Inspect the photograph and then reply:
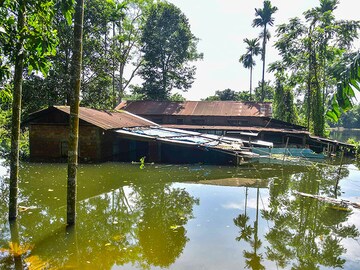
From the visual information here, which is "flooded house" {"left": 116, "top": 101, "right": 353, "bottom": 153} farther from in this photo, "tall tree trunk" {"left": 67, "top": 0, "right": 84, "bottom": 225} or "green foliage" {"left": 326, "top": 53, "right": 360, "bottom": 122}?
"green foliage" {"left": 326, "top": 53, "right": 360, "bottom": 122}

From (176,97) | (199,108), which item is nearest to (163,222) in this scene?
(199,108)

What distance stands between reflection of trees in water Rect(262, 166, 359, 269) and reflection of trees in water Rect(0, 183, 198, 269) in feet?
7.78

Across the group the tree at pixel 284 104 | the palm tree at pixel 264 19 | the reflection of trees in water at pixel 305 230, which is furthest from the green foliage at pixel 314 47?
the reflection of trees in water at pixel 305 230

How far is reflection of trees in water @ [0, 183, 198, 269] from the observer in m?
6.08

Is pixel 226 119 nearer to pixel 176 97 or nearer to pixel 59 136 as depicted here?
pixel 176 97

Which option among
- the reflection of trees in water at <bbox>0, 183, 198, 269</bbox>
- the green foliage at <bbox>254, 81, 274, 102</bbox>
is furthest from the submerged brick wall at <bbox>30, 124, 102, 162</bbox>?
the green foliage at <bbox>254, 81, 274, 102</bbox>

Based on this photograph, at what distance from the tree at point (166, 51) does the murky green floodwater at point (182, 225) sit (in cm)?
2939

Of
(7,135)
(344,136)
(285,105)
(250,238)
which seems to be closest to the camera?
(250,238)

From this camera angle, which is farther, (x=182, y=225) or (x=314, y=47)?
(x=314, y=47)

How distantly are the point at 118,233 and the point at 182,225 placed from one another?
1795 mm

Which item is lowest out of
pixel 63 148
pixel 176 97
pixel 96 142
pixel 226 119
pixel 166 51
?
pixel 63 148

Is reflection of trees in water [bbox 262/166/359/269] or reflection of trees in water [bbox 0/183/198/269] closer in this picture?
reflection of trees in water [bbox 0/183/198/269]

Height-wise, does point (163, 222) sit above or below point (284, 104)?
below

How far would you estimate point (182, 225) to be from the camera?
819 cm
